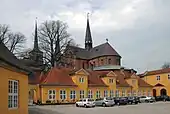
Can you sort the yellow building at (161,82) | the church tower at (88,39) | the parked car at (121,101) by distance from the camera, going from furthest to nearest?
the church tower at (88,39) → the yellow building at (161,82) → the parked car at (121,101)

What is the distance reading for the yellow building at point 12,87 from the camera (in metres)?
15.6

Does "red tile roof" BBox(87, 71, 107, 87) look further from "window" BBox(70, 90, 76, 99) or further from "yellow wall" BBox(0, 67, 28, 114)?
"yellow wall" BBox(0, 67, 28, 114)

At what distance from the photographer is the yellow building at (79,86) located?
54750mm

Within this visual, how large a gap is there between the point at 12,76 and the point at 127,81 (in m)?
55.7

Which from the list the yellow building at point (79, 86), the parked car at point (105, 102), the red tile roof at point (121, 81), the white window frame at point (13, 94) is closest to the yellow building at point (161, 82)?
the yellow building at point (79, 86)

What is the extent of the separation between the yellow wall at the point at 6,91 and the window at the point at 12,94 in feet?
0.90

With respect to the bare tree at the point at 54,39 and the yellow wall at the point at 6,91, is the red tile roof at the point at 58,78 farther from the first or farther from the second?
the yellow wall at the point at 6,91

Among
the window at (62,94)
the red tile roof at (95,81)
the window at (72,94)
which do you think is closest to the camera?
the window at (62,94)

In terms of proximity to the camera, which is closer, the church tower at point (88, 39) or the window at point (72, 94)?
the window at point (72, 94)

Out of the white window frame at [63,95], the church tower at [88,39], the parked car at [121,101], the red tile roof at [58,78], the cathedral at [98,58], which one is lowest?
the parked car at [121,101]

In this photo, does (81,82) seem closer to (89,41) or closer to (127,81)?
(127,81)

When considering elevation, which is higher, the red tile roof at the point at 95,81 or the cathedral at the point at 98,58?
the cathedral at the point at 98,58

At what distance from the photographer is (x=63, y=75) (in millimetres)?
58875

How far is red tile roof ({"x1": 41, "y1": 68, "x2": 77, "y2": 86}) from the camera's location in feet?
181
